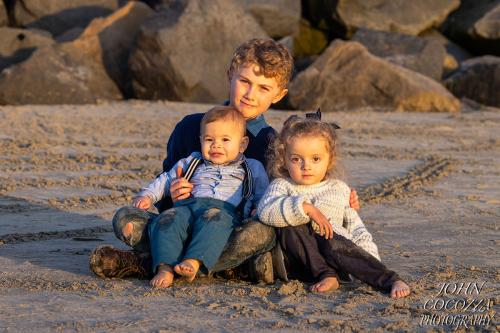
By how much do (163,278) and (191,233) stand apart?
305 millimetres

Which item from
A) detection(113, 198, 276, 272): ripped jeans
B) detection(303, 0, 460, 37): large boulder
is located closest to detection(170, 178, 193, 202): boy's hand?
detection(113, 198, 276, 272): ripped jeans

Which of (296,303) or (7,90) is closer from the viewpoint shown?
(296,303)

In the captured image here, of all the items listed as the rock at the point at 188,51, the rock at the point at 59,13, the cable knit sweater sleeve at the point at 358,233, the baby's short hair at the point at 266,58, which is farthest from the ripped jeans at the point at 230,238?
the rock at the point at 59,13

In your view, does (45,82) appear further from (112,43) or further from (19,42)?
(19,42)

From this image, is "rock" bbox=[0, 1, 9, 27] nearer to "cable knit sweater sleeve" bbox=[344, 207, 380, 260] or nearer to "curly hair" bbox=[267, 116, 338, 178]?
"curly hair" bbox=[267, 116, 338, 178]

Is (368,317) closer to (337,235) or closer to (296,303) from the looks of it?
(296,303)

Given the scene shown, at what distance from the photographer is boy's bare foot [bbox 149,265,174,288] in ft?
12.9

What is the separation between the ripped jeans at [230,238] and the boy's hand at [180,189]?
0.33 ft

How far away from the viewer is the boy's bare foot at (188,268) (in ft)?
12.9

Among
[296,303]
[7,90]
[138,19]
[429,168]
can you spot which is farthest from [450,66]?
[296,303]

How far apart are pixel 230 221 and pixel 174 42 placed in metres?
8.99

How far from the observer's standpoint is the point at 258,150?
4.67 m

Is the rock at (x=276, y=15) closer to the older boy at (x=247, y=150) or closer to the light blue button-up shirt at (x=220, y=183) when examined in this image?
the older boy at (x=247, y=150)

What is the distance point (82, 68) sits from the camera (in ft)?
42.8
